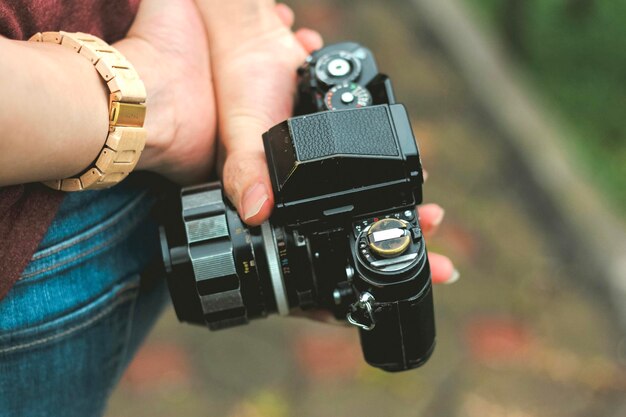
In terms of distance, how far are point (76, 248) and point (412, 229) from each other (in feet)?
1.28

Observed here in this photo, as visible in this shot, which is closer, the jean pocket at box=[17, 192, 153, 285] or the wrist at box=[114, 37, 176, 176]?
the jean pocket at box=[17, 192, 153, 285]

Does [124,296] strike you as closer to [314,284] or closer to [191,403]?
[314,284]

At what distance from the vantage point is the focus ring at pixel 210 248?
3.29 ft

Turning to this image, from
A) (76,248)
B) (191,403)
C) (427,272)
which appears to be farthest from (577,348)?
(76,248)

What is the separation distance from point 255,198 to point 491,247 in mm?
1309

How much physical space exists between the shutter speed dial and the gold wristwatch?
299 millimetres

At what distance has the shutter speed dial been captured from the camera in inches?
42.6

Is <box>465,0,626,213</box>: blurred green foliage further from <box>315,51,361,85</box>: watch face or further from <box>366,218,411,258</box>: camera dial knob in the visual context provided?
<box>366,218,411,258</box>: camera dial knob

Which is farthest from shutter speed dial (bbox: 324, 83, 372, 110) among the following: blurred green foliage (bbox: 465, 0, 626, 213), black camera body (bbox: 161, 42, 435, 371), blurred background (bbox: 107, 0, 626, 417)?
blurred green foliage (bbox: 465, 0, 626, 213)

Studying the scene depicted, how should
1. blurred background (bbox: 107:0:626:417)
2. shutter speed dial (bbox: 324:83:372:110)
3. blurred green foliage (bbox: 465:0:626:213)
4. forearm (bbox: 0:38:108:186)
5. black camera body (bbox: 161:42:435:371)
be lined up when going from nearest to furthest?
forearm (bbox: 0:38:108:186)
black camera body (bbox: 161:42:435:371)
shutter speed dial (bbox: 324:83:372:110)
blurred background (bbox: 107:0:626:417)
blurred green foliage (bbox: 465:0:626:213)

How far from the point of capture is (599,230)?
7.18 ft

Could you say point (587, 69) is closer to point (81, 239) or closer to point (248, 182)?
point (248, 182)

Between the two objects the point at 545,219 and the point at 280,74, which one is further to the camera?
the point at 545,219

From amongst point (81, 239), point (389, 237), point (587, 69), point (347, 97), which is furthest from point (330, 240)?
point (587, 69)
